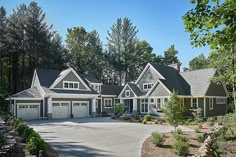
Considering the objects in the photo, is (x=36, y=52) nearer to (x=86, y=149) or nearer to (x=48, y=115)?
(x=48, y=115)

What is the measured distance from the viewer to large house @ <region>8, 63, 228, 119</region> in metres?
32.3

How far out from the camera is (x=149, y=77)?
125ft

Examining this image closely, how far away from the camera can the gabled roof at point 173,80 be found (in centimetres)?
3412

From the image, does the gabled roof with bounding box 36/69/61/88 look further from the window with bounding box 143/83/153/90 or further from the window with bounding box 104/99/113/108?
the window with bounding box 143/83/153/90

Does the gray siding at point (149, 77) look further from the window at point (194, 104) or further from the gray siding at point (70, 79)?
the gray siding at point (70, 79)

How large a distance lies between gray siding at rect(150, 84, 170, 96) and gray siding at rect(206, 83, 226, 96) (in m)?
4.83

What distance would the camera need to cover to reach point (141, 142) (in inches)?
625

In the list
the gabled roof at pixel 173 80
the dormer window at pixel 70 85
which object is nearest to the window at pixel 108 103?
the dormer window at pixel 70 85

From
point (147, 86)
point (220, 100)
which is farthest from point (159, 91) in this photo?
point (220, 100)

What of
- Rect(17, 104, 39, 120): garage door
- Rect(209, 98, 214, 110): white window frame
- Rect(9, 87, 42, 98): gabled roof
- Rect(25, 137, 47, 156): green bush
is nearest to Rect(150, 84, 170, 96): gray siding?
Rect(209, 98, 214, 110): white window frame

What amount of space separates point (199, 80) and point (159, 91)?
526 centimetres

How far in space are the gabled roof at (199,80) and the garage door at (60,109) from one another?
15.2 meters

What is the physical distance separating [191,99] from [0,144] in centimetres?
2674

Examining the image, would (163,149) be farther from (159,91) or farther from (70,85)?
(70,85)
